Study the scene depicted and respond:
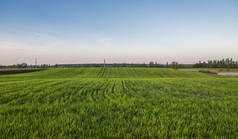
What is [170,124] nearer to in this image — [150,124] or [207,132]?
[150,124]

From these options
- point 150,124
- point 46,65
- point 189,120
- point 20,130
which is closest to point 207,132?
point 189,120

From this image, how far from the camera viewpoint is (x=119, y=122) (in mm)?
3117

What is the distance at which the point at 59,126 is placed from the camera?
9.30ft

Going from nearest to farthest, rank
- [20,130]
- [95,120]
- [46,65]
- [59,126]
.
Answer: [20,130] < [59,126] < [95,120] < [46,65]

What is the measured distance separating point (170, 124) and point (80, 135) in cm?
256

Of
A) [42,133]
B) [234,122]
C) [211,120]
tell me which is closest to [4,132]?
[42,133]

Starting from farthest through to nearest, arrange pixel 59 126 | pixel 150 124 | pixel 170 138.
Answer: pixel 150 124
pixel 59 126
pixel 170 138

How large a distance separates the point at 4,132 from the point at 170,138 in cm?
410

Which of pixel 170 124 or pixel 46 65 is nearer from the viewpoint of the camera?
pixel 170 124

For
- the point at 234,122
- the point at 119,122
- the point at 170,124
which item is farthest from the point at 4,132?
the point at 234,122

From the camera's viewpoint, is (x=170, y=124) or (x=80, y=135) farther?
(x=170, y=124)

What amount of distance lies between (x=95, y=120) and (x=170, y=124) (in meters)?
2.32

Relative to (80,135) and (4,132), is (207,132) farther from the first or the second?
(4,132)

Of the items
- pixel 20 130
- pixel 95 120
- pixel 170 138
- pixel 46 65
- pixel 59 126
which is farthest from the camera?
pixel 46 65
